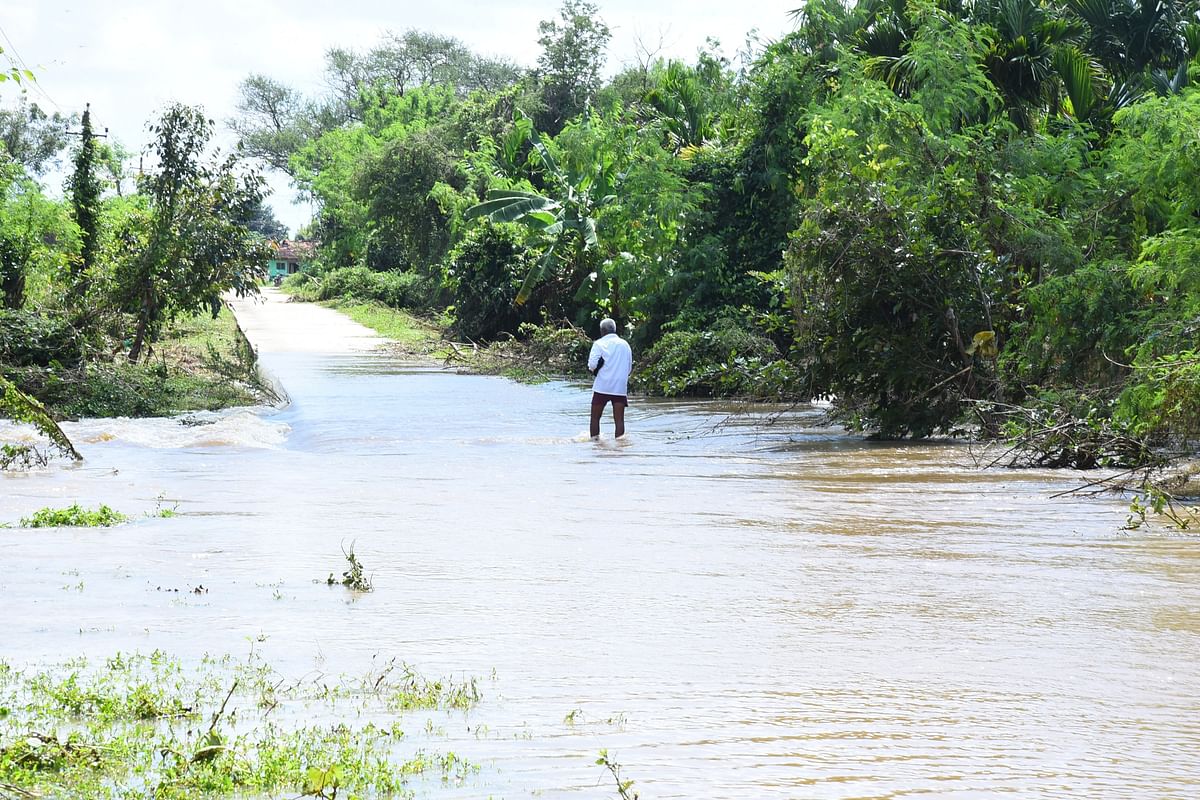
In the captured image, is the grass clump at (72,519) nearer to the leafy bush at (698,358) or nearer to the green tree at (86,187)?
the leafy bush at (698,358)

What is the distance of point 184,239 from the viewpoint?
77.3 ft

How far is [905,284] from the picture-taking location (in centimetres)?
1762

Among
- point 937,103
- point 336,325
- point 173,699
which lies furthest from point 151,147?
point 336,325

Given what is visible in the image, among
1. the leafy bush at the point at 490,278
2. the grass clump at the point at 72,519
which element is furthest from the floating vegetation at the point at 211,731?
the leafy bush at the point at 490,278

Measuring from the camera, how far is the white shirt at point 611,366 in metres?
18.8

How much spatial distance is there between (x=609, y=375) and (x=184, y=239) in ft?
29.5

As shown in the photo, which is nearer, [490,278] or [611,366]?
[611,366]

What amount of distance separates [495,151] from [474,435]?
3104cm

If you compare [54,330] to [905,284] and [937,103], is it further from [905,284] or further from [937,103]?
[937,103]

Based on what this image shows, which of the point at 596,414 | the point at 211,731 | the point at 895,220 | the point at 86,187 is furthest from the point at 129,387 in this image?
the point at 86,187

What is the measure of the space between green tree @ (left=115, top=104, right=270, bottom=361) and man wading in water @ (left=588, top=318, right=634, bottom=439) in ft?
27.7

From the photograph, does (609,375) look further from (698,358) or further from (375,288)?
(375,288)

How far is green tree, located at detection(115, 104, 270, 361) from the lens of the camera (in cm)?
2350

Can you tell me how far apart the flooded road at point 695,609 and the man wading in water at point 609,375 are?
321cm
